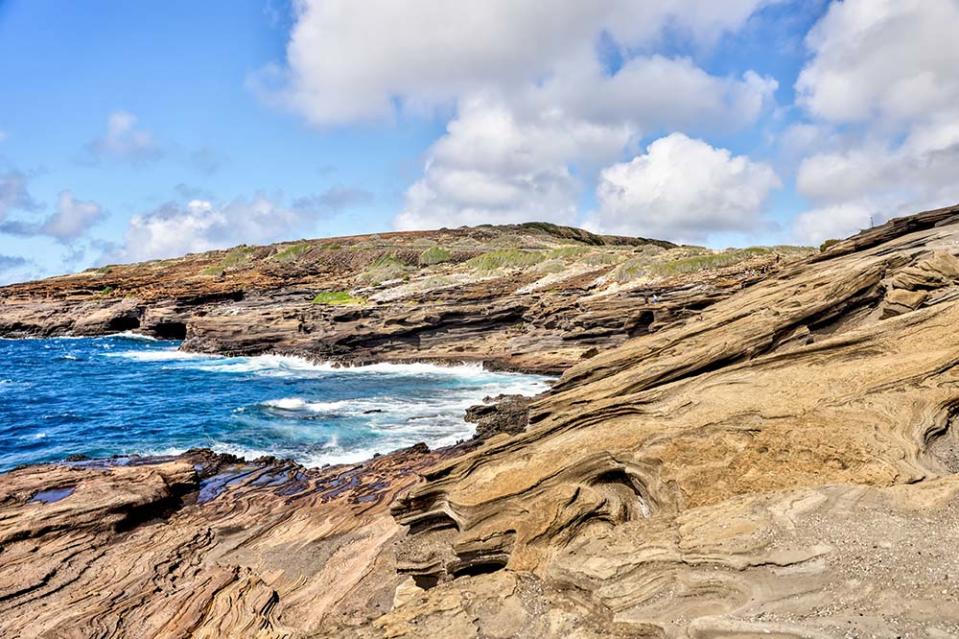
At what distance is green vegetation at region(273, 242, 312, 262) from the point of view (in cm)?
12656

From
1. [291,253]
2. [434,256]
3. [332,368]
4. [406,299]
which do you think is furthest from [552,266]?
[291,253]

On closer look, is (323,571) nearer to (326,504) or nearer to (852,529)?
(326,504)

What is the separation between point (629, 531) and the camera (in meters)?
9.74

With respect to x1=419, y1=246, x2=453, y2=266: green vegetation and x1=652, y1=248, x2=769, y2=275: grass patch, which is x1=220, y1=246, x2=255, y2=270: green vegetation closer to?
x1=419, y1=246, x2=453, y2=266: green vegetation

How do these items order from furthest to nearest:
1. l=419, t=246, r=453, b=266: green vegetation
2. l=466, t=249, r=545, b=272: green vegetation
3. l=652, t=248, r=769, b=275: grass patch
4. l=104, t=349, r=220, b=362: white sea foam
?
l=419, t=246, r=453, b=266: green vegetation, l=466, t=249, r=545, b=272: green vegetation, l=104, t=349, r=220, b=362: white sea foam, l=652, t=248, r=769, b=275: grass patch

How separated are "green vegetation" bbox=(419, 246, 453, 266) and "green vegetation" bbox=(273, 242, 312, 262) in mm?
34328

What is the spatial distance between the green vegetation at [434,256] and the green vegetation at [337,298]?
1025 inches

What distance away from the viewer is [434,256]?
108m

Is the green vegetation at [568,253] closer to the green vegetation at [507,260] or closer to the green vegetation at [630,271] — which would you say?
the green vegetation at [507,260]

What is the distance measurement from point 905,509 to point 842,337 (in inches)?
283

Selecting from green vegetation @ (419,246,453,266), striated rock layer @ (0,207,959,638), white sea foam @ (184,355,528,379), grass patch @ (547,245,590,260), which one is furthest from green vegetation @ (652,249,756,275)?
green vegetation @ (419,246,453,266)

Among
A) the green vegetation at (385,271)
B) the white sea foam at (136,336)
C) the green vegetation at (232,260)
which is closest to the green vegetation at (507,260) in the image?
the green vegetation at (385,271)

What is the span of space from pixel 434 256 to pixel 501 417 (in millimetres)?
84748

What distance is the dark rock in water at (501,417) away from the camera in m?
24.3
